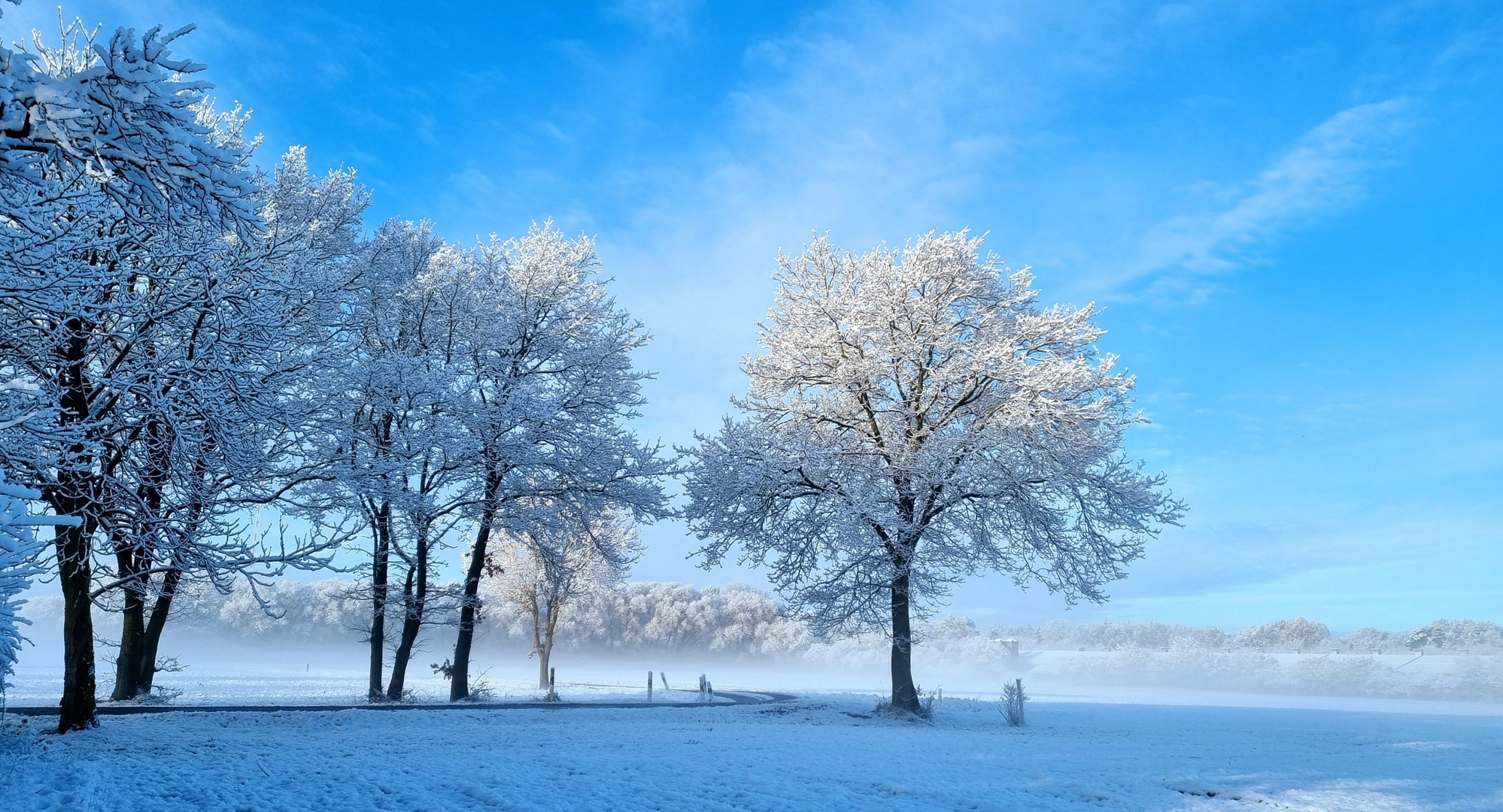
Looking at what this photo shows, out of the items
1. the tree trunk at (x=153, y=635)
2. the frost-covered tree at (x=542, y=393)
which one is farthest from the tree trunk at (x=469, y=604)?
the tree trunk at (x=153, y=635)

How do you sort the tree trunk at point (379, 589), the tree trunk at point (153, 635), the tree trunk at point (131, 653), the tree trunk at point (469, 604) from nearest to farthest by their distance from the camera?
1. the tree trunk at point (131, 653)
2. the tree trunk at point (153, 635)
3. the tree trunk at point (379, 589)
4. the tree trunk at point (469, 604)

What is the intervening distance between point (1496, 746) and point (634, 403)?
1882cm

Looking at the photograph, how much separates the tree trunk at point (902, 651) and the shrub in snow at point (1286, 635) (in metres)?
58.6

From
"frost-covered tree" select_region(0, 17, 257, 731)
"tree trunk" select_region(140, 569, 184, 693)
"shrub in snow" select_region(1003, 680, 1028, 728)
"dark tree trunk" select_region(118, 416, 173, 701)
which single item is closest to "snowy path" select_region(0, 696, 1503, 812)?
"shrub in snow" select_region(1003, 680, 1028, 728)

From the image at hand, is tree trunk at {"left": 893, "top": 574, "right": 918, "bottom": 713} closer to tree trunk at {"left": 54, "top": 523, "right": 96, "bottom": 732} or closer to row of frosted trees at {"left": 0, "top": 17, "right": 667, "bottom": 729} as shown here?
row of frosted trees at {"left": 0, "top": 17, "right": 667, "bottom": 729}

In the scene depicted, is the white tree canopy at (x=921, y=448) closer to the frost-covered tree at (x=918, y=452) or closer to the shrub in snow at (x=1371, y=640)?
the frost-covered tree at (x=918, y=452)

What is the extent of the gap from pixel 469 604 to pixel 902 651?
10267mm

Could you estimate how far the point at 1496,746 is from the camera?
14727 millimetres

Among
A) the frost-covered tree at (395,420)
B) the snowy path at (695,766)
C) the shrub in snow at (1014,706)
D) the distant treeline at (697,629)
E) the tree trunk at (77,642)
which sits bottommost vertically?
the distant treeline at (697,629)

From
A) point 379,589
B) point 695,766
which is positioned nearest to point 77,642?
point 379,589

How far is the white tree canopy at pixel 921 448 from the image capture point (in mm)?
17719

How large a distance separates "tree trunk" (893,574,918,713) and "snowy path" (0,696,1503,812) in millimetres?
1659

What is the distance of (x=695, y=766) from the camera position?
8.80m

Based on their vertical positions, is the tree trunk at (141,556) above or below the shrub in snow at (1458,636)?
above
